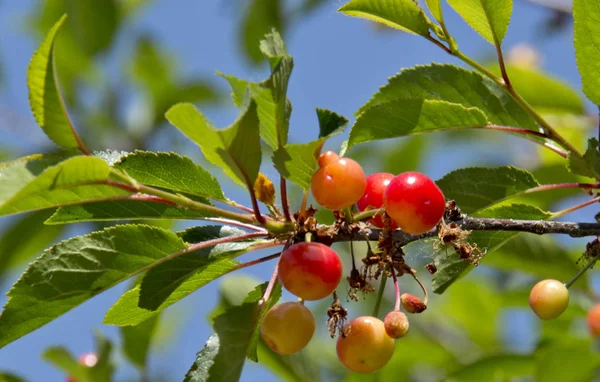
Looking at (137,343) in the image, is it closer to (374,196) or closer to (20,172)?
(374,196)

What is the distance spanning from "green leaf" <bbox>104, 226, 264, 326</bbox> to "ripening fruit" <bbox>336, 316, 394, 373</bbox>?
33cm

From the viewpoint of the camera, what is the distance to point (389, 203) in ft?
5.39

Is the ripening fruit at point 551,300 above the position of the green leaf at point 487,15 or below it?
below

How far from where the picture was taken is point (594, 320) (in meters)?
3.47

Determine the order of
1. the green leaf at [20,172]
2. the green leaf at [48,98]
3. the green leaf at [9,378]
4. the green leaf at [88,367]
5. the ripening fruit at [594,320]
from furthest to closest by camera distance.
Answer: the ripening fruit at [594,320]
the green leaf at [88,367]
the green leaf at [9,378]
the green leaf at [48,98]
the green leaf at [20,172]

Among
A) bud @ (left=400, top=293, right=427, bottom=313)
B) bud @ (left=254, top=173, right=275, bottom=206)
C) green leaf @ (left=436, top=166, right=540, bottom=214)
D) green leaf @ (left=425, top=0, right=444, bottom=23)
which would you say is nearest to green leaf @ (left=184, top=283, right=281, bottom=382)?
bud @ (left=254, top=173, right=275, bottom=206)

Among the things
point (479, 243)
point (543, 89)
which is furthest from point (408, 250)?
point (543, 89)

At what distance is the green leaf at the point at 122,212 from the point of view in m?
1.70

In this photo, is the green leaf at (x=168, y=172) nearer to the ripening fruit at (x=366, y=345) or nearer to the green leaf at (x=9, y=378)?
the ripening fruit at (x=366, y=345)

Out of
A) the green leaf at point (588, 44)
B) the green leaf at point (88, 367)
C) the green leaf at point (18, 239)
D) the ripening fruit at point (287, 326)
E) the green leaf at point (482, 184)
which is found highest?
the green leaf at point (18, 239)

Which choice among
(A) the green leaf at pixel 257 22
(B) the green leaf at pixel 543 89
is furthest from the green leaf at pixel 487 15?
(A) the green leaf at pixel 257 22

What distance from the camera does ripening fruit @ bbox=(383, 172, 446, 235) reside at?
1.59 meters

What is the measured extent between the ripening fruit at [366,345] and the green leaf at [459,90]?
60 cm

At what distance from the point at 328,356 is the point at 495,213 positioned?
2.69 meters
